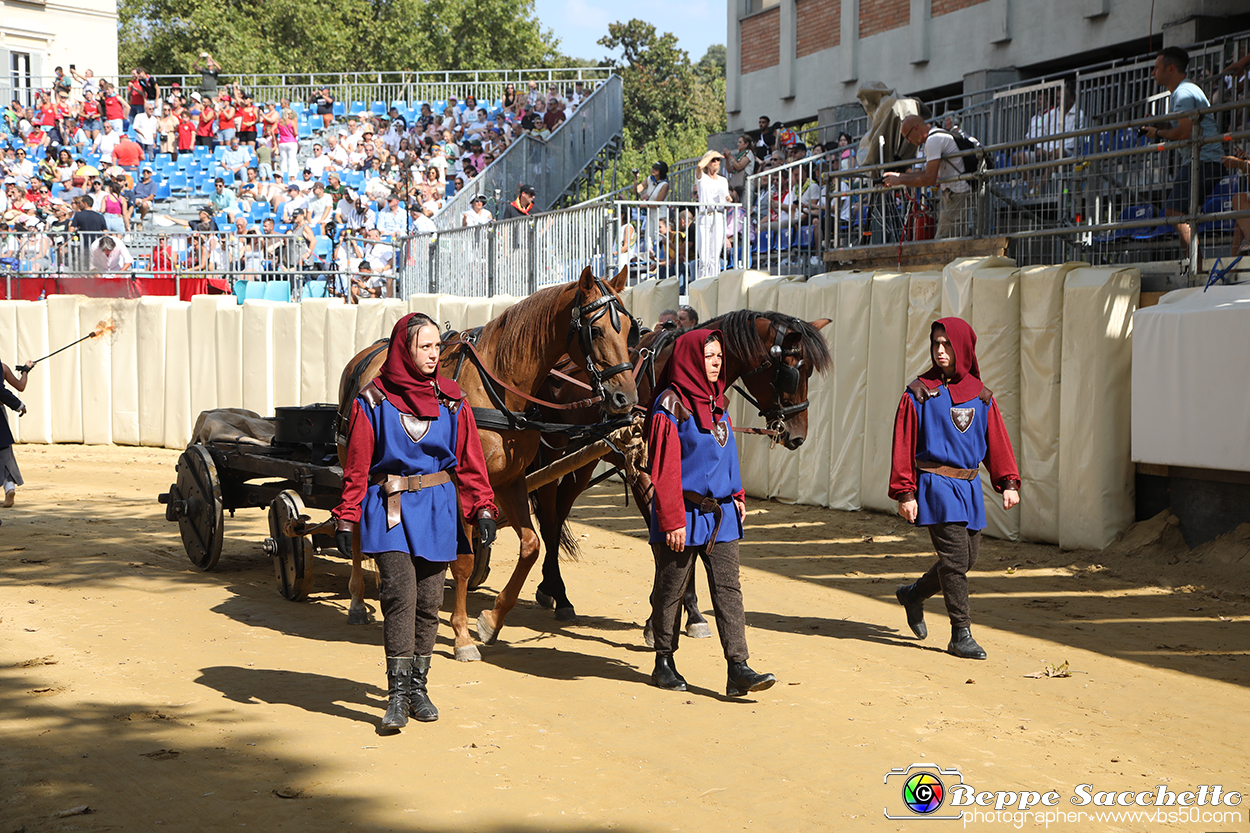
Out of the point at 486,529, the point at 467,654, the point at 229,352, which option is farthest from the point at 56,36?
the point at 486,529

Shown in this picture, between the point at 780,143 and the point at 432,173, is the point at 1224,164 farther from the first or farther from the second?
the point at 432,173

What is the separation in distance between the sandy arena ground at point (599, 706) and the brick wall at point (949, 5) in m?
11.2

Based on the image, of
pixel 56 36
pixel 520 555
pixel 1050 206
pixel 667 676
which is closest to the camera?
pixel 667 676

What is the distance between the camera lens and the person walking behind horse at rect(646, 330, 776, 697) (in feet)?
19.2

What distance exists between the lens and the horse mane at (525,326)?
688 centimetres

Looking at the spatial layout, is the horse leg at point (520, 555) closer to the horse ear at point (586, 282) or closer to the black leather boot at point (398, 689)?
the horse ear at point (586, 282)

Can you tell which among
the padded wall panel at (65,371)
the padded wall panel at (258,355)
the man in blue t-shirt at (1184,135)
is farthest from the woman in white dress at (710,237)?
the padded wall panel at (65,371)

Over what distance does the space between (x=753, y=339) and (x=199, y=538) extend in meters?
4.95

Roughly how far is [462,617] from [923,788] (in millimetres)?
3107

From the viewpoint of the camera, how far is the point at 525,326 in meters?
6.98

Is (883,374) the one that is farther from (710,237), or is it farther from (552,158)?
(552,158)

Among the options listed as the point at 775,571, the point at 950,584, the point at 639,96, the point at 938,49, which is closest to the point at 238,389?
the point at 775,571

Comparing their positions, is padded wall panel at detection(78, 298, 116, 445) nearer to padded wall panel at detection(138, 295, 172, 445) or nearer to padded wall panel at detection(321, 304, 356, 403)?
padded wall panel at detection(138, 295, 172, 445)

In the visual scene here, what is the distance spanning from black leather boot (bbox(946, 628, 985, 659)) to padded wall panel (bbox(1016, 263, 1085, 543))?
11.3 ft
